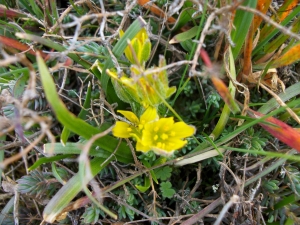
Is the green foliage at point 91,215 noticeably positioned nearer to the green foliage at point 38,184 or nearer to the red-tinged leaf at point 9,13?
the green foliage at point 38,184

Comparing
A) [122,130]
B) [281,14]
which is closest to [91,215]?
[122,130]

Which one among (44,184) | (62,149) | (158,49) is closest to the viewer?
(62,149)

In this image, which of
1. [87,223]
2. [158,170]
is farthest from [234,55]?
[87,223]

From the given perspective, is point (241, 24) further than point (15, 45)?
No

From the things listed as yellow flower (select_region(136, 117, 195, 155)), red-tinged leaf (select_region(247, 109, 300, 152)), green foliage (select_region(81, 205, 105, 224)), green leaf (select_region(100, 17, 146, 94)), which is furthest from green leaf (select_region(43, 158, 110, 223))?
red-tinged leaf (select_region(247, 109, 300, 152))

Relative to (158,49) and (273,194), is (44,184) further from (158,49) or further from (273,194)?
(273,194)

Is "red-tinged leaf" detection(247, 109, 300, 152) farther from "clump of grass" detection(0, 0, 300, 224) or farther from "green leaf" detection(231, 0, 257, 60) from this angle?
"green leaf" detection(231, 0, 257, 60)

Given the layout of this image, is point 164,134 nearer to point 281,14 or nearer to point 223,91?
point 223,91
